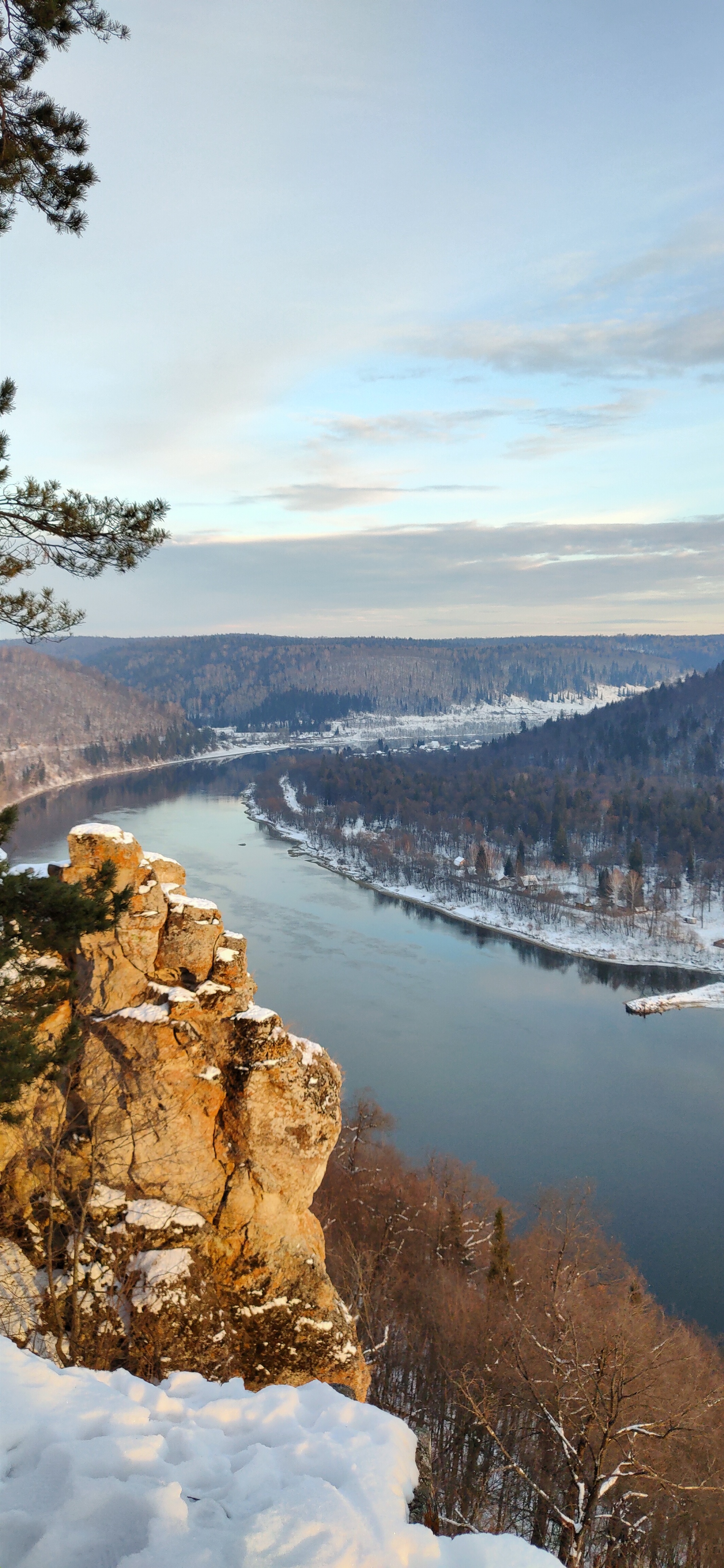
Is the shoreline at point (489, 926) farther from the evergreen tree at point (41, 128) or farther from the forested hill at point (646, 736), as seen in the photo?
the forested hill at point (646, 736)

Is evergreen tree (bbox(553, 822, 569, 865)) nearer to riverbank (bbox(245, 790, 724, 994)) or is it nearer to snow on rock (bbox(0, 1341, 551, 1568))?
riverbank (bbox(245, 790, 724, 994))

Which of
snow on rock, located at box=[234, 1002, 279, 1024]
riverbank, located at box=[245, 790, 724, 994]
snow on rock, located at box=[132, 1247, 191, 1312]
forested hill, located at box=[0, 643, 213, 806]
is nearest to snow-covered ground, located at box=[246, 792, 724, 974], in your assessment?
riverbank, located at box=[245, 790, 724, 994]

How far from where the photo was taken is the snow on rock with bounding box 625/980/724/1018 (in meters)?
37.8

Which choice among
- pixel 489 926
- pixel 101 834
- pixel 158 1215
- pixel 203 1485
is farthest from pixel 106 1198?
pixel 489 926

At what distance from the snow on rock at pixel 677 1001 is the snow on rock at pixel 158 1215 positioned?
33.3m

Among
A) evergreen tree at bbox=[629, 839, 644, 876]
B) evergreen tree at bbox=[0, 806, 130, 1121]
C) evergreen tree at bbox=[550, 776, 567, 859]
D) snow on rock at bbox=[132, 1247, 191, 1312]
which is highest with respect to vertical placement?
evergreen tree at bbox=[0, 806, 130, 1121]

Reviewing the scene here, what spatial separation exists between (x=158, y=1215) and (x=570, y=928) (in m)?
46.7

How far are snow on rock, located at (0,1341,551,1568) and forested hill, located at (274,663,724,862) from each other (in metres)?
64.1

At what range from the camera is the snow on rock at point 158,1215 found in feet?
25.2

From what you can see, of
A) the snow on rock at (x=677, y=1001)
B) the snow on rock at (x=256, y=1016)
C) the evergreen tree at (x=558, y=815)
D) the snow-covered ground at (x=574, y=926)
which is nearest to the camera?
the snow on rock at (x=256, y=1016)

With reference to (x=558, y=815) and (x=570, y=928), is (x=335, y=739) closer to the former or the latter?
(x=558, y=815)

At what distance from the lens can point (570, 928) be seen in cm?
5153

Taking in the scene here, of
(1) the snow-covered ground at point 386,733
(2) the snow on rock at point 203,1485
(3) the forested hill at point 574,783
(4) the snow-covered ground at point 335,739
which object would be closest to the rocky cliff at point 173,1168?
(2) the snow on rock at point 203,1485

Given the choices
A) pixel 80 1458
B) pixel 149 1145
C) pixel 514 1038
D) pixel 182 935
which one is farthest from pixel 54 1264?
pixel 514 1038
